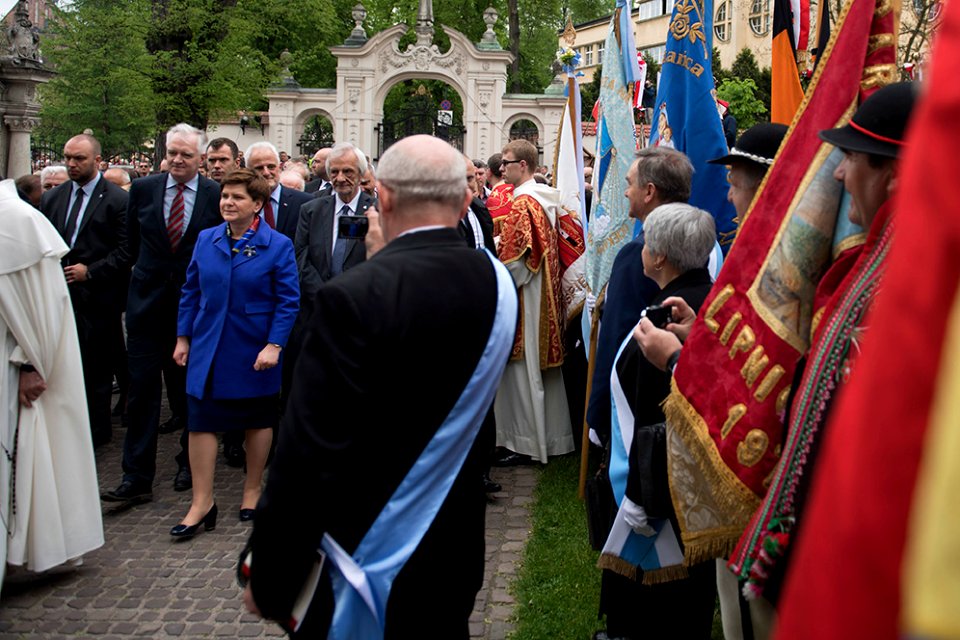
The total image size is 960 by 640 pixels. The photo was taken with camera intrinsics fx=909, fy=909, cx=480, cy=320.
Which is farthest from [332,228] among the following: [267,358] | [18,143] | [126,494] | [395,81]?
[395,81]

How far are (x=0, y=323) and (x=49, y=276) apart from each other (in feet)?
1.05

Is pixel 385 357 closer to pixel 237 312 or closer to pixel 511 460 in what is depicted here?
pixel 237 312

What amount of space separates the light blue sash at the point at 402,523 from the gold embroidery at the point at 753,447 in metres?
0.68

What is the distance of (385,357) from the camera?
222 centimetres

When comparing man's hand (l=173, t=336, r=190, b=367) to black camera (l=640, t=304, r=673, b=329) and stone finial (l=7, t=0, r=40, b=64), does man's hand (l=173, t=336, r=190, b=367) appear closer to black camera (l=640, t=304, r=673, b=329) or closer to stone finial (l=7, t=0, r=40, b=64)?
black camera (l=640, t=304, r=673, b=329)

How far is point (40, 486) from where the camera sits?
442 cm

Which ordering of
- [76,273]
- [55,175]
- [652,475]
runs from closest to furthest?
[652,475], [76,273], [55,175]

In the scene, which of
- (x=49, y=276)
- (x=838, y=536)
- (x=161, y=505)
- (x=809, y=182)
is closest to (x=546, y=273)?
(x=161, y=505)

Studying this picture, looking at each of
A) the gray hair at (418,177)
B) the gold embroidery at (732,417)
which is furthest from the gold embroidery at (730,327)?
the gray hair at (418,177)

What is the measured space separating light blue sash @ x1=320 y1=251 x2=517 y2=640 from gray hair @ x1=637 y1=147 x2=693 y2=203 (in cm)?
206

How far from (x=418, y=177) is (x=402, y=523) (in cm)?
92

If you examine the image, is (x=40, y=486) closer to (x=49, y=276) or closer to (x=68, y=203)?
(x=49, y=276)

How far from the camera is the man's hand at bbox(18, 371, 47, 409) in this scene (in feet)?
14.4

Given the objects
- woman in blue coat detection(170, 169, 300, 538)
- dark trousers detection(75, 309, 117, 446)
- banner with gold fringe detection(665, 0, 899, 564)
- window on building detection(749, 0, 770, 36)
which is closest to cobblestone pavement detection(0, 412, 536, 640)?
woman in blue coat detection(170, 169, 300, 538)
